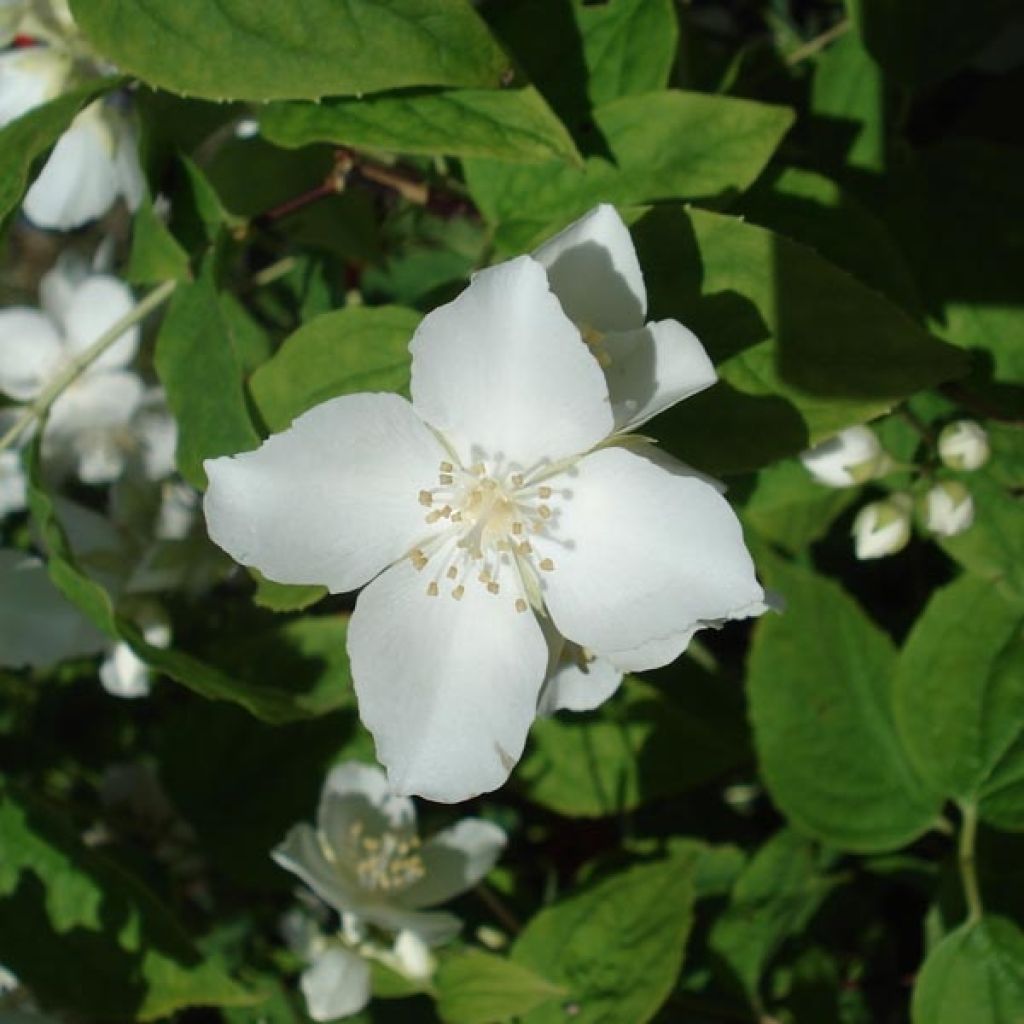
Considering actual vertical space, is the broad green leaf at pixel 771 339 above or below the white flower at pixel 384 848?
above

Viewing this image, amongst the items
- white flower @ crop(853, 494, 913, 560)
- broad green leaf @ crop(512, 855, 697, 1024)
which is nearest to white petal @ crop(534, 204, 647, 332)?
white flower @ crop(853, 494, 913, 560)

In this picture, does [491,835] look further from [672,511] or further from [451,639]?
[672,511]

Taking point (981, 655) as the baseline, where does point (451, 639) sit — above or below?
above

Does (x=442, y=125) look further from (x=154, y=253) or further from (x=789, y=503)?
(x=789, y=503)

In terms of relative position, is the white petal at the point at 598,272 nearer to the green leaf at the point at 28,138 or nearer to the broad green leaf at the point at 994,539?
the green leaf at the point at 28,138

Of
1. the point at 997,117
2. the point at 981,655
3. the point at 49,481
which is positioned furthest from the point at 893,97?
the point at 49,481

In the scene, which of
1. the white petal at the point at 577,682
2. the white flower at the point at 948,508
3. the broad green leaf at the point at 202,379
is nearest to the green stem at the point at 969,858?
the white flower at the point at 948,508
